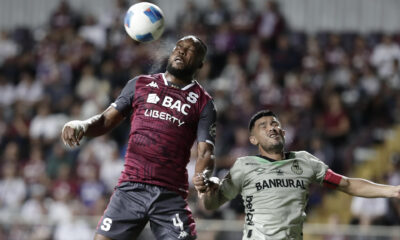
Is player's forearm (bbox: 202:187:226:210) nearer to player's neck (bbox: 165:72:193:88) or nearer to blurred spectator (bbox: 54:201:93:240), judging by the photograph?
player's neck (bbox: 165:72:193:88)

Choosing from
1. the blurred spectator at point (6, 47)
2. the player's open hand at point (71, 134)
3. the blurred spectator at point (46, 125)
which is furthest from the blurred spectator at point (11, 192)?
the player's open hand at point (71, 134)

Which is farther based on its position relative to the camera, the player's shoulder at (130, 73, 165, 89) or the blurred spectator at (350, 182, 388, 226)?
the blurred spectator at (350, 182, 388, 226)

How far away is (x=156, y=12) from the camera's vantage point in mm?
5641

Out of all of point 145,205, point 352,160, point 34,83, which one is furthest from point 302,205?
point 34,83

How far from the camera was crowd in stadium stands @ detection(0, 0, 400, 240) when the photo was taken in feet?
34.9

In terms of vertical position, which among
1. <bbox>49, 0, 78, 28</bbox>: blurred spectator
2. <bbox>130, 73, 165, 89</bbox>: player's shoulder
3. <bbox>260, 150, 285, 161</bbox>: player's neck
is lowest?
<bbox>260, 150, 285, 161</bbox>: player's neck

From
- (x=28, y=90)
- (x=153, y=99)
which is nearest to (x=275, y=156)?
(x=153, y=99)

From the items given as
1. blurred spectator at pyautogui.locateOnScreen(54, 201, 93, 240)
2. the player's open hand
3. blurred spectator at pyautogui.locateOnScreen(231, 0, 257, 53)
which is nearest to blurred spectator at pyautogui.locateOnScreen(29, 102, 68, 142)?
blurred spectator at pyautogui.locateOnScreen(54, 201, 93, 240)

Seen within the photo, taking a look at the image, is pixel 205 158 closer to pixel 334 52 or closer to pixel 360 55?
pixel 360 55

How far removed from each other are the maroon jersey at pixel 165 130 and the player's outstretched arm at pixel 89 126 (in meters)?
0.08

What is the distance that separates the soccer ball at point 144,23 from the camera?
5535mm

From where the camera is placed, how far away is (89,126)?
4.99 m

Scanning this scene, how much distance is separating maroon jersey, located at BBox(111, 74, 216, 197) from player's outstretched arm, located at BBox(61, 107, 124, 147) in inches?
3.2

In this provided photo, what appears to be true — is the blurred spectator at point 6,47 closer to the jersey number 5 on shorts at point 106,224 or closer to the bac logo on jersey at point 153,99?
the bac logo on jersey at point 153,99
